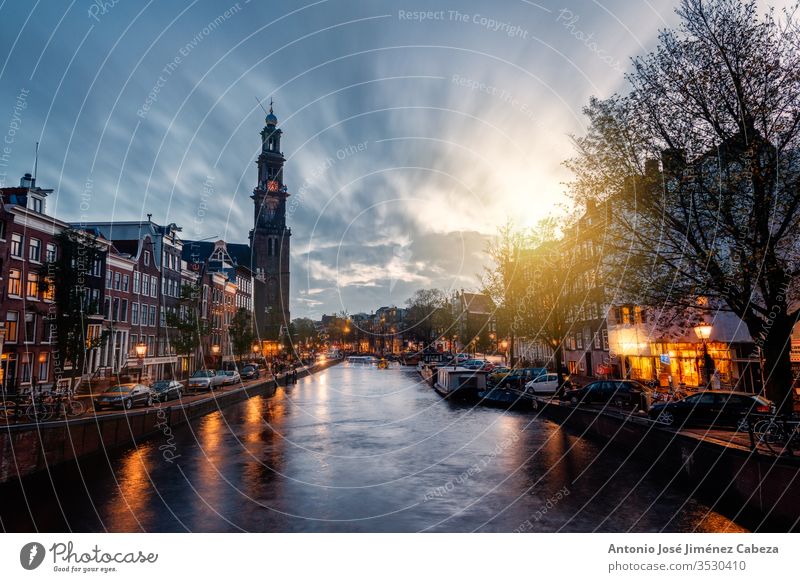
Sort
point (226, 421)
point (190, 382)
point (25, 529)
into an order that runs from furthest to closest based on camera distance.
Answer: point (190, 382) → point (226, 421) → point (25, 529)

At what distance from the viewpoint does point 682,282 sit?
1925 centimetres

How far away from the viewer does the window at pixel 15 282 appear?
34500mm

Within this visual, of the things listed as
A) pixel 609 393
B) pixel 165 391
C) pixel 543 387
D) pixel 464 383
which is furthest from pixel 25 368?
pixel 609 393

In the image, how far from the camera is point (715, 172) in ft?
56.6

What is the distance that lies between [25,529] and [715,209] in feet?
73.7

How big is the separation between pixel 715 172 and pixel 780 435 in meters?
9.06

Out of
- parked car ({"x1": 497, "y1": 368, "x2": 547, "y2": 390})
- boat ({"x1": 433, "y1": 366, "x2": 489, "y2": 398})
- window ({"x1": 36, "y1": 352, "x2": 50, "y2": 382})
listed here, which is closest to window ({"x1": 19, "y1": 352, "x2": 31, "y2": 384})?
window ({"x1": 36, "y1": 352, "x2": 50, "y2": 382})

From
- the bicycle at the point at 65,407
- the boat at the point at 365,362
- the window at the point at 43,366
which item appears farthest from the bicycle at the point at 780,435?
the boat at the point at 365,362

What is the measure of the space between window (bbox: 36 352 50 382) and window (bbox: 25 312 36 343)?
1.44m

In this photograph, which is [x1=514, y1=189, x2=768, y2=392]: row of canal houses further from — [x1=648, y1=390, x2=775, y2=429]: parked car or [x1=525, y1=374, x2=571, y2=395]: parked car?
[x1=525, y1=374, x2=571, y2=395]: parked car

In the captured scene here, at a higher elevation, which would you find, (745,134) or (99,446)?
(745,134)
